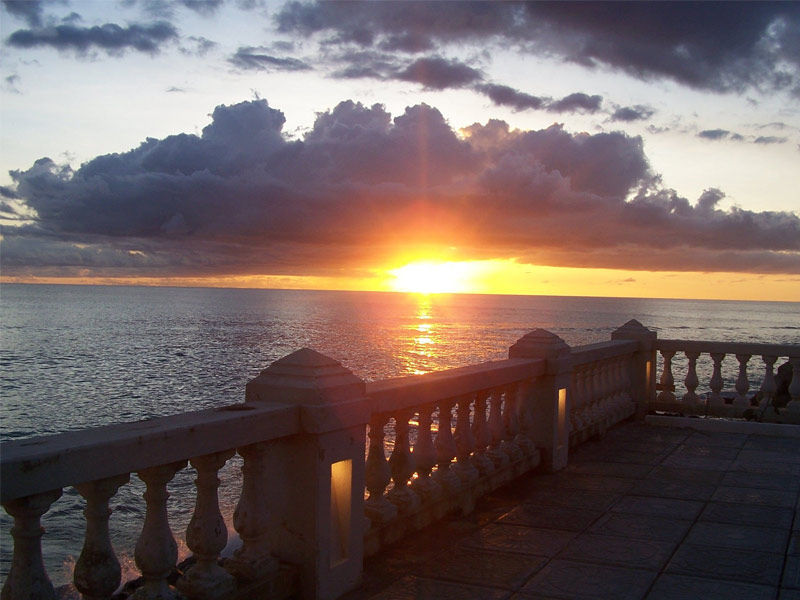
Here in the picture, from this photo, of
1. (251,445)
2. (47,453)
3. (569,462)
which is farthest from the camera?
(569,462)

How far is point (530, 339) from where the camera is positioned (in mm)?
7957

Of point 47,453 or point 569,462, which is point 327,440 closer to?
point 47,453

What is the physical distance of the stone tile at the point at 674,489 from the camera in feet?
23.2

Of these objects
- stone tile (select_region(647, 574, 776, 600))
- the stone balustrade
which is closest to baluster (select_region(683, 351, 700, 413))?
the stone balustrade

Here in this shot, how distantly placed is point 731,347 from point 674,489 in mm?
4744

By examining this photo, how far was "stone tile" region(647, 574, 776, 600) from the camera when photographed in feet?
15.3

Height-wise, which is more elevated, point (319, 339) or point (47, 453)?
point (47, 453)

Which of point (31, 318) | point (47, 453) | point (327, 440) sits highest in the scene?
point (47, 453)

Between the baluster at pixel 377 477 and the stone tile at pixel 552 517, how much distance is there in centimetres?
127

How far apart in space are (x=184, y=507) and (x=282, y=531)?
15.3 meters

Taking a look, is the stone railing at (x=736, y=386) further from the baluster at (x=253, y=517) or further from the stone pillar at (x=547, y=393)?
the baluster at (x=253, y=517)

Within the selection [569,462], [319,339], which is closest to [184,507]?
[569,462]

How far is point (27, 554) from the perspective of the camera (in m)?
2.86

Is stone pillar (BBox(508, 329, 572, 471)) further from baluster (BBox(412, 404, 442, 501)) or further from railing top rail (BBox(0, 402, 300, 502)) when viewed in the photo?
railing top rail (BBox(0, 402, 300, 502))
